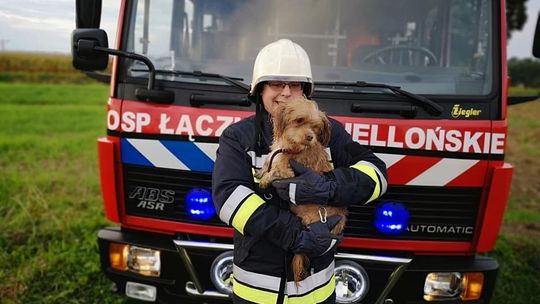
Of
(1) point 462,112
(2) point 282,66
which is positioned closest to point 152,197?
(2) point 282,66

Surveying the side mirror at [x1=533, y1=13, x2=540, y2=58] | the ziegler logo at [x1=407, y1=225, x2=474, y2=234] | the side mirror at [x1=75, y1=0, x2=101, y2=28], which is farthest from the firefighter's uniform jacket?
the side mirror at [x1=533, y1=13, x2=540, y2=58]

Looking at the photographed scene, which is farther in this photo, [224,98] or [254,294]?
[224,98]

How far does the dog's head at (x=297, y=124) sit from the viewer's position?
1791 millimetres

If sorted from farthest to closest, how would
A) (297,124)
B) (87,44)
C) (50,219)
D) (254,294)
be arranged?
(50,219) < (87,44) < (254,294) < (297,124)

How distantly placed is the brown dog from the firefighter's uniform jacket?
52 mm

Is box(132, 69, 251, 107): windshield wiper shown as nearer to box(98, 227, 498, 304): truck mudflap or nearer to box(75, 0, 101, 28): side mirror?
box(75, 0, 101, 28): side mirror

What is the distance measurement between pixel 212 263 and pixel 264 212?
1055 mm

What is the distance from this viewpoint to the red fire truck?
8.72 feet

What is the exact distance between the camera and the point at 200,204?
2801 millimetres

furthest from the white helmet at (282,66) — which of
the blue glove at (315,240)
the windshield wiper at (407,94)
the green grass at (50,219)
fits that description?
the green grass at (50,219)

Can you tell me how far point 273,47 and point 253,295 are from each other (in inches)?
38.9

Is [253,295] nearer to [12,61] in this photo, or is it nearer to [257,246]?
[257,246]

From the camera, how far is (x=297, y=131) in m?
1.79

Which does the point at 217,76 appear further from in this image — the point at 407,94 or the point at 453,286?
the point at 453,286
